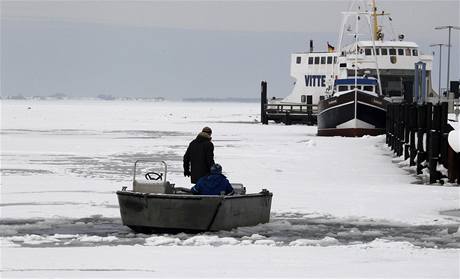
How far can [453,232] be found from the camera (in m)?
14.7

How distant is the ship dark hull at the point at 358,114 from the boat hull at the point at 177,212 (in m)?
37.1

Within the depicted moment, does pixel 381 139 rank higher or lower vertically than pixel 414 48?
lower

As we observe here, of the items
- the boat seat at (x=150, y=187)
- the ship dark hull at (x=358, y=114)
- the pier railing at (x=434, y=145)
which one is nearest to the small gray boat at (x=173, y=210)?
the boat seat at (x=150, y=187)

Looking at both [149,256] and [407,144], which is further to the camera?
[407,144]

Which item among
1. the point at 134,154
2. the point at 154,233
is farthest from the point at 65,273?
the point at 134,154

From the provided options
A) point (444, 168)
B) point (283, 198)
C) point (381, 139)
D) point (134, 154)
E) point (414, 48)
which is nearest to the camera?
point (283, 198)

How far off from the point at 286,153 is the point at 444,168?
37.5 feet

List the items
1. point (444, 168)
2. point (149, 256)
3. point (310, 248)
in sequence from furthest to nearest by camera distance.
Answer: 1. point (444, 168)
2. point (310, 248)
3. point (149, 256)

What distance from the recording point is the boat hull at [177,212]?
1371 cm

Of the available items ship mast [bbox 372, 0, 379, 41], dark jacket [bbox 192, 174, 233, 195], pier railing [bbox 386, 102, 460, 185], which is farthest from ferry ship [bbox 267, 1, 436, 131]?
dark jacket [bbox 192, 174, 233, 195]

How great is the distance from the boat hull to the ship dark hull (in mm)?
37077

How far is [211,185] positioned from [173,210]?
2.37 feet

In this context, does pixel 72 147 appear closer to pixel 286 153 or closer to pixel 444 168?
pixel 286 153

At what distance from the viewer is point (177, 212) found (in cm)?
1372
